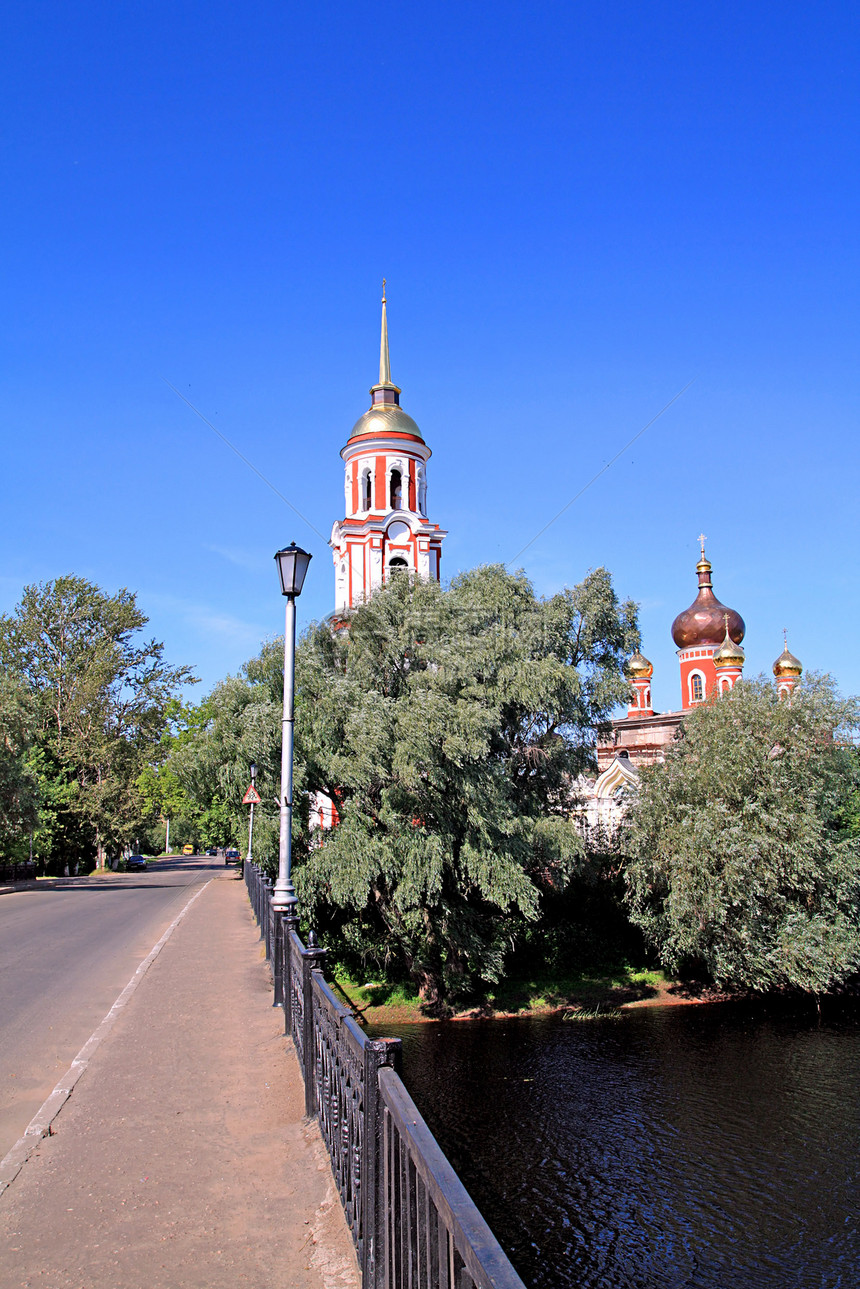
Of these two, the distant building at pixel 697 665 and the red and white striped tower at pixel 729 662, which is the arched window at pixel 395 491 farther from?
the red and white striped tower at pixel 729 662

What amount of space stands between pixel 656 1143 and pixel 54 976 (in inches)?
351

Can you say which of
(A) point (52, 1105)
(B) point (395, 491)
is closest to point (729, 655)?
(B) point (395, 491)

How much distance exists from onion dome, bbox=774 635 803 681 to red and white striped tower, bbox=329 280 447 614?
2259 centimetres

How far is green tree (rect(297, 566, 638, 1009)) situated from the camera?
55.5 feet

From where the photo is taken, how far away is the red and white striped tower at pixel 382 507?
33.6m

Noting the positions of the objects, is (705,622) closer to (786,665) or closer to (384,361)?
(786,665)

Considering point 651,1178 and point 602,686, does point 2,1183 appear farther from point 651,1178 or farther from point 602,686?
point 602,686

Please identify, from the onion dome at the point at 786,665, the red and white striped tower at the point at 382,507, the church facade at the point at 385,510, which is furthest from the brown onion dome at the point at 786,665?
the red and white striped tower at the point at 382,507

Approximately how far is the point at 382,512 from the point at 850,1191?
86.3ft

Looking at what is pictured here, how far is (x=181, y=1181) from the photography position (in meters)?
4.71

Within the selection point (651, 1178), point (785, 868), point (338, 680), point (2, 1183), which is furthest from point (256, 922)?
point (2, 1183)

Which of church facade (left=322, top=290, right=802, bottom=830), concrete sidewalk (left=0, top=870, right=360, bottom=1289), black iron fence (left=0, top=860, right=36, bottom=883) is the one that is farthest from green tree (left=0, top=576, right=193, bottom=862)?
concrete sidewalk (left=0, top=870, right=360, bottom=1289)

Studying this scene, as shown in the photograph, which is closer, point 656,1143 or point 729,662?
point 656,1143

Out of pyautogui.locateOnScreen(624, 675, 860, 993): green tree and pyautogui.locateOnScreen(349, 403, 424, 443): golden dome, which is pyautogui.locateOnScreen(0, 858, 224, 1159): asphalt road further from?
pyautogui.locateOnScreen(349, 403, 424, 443): golden dome
